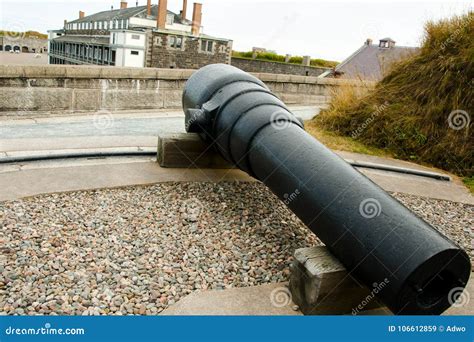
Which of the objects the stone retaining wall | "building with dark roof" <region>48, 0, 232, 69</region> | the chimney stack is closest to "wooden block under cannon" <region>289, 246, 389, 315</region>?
the stone retaining wall

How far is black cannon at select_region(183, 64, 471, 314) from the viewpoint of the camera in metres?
2.50

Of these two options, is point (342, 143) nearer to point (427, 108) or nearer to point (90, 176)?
point (427, 108)

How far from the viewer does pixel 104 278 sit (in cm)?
304

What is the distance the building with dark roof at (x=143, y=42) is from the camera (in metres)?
39.7

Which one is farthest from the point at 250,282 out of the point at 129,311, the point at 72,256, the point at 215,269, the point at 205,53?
the point at 205,53

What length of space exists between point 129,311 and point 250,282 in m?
0.89

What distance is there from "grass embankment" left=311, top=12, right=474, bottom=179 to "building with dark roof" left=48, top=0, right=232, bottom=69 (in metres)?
32.8

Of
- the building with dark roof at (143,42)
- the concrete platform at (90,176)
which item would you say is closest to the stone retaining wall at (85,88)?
the concrete platform at (90,176)

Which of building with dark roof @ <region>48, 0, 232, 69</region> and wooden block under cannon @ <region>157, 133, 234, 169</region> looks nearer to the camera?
wooden block under cannon @ <region>157, 133, 234, 169</region>

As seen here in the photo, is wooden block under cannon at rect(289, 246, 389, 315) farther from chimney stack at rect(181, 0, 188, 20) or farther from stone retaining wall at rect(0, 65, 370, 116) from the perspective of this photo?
chimney stack at rect(181, 0, 188, 20)

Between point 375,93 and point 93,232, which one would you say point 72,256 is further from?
point 375,93

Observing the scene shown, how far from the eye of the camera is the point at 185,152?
534cm

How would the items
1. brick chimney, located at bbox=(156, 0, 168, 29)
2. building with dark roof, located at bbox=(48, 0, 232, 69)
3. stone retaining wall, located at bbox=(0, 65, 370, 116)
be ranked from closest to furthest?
stone retaining wall, located at bbox=(0, 65, 370, 116)
building with dark roof, located at bbox=(48, 0, 232, 69)
brick chimney, located at bbox=(156, 0, 168, 29)

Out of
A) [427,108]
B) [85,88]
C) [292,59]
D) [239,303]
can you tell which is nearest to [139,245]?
[239,303]
